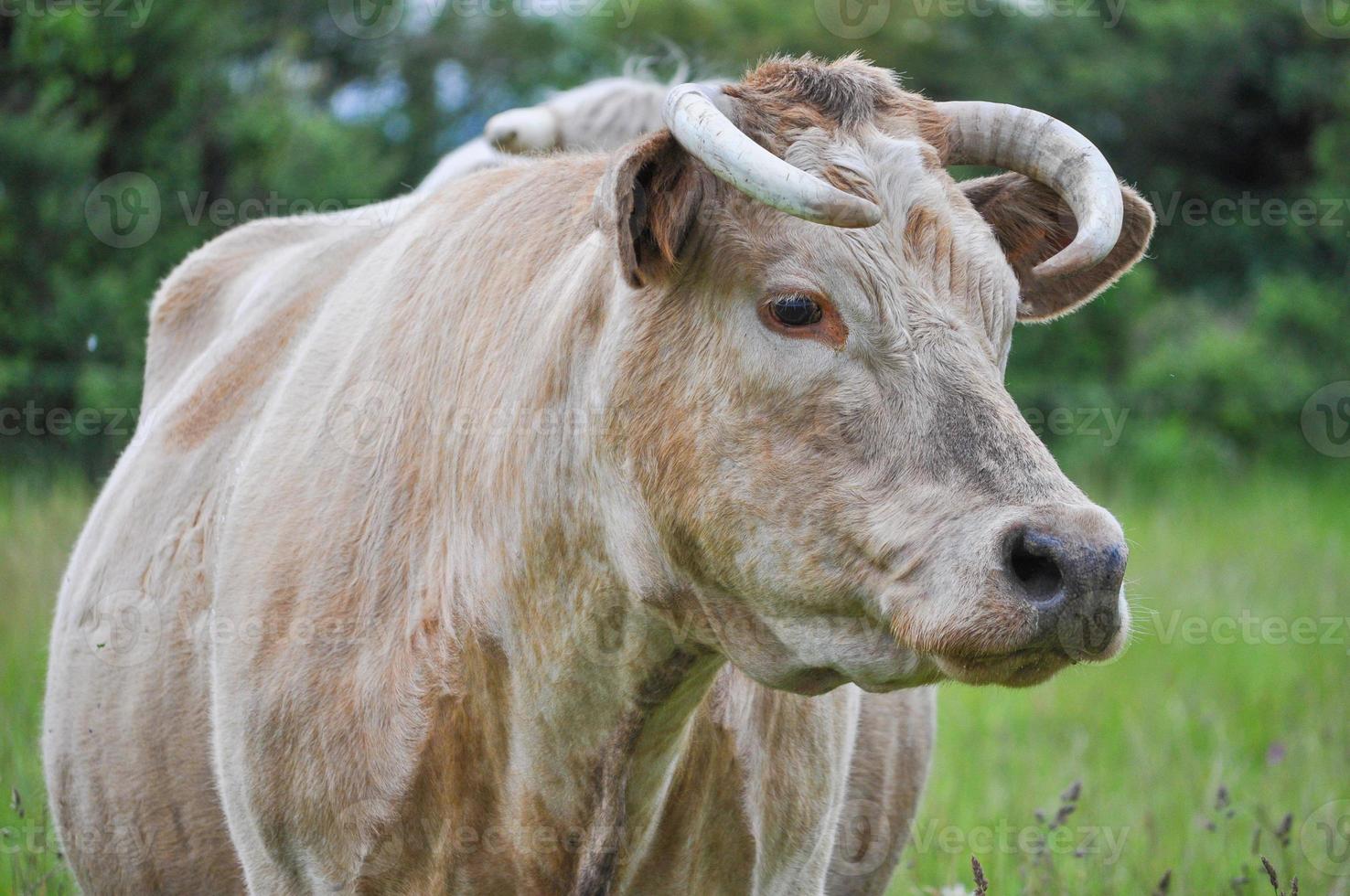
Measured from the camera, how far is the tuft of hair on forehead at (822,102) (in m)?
2.72

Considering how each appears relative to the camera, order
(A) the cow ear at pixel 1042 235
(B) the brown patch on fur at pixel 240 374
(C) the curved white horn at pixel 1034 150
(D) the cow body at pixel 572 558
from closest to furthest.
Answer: (D) the cow body at pixel 572 558 → (C) the curved white horn at pixel 1034 150 → (A) the cow ear at pixel 1042 235 → (B) the brown patch on fur at pixel 240 374

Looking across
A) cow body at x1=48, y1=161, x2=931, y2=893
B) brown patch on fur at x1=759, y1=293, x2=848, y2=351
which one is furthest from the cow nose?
cow body at x1=48, y1=161, x2=931, y2=893

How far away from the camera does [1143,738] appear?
7.39m

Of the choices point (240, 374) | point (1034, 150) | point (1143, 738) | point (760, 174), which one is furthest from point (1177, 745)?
point (760, 174)

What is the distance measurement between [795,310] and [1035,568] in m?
0.64

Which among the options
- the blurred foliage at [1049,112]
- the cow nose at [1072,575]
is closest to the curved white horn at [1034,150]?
the cow nose at [1072,575]

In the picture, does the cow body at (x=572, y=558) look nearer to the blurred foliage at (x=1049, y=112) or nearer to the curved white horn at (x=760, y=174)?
the curved white horn at (x=760, y=174)

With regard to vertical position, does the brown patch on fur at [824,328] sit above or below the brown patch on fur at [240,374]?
above

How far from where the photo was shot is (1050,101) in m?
19.7

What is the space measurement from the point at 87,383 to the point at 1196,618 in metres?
9.30

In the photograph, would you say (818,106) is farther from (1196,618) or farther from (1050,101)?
(1050,101)

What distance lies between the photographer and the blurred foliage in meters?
13.4

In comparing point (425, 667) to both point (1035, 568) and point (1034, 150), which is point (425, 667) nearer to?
point (1035, 568)

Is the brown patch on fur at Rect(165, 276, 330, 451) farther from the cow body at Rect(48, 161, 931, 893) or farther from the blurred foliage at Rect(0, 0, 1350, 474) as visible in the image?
the blurred foliage at Rect(0, 0, 1350, 474)
